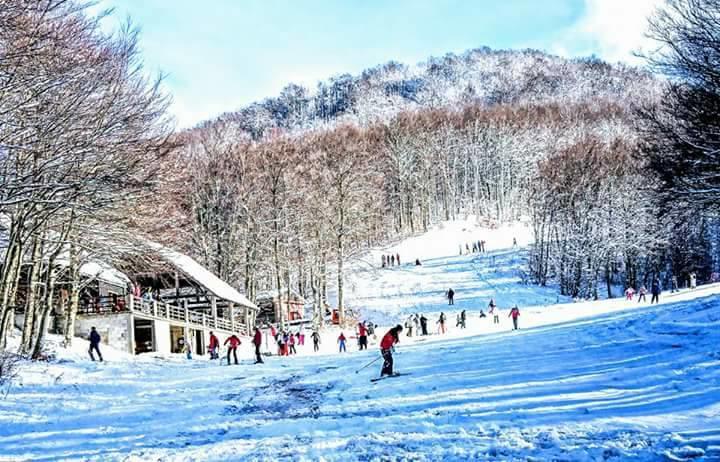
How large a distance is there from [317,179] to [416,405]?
39990 mm

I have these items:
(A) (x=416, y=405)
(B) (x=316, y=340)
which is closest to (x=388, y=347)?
(A) (x=416, y=405)

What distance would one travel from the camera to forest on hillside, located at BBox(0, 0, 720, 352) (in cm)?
1251

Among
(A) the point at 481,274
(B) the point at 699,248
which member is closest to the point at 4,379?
(A) the point at 481,274

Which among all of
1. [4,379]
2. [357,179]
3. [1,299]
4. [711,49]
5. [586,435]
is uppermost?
[357,179]

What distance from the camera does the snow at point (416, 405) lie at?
9.40 metres

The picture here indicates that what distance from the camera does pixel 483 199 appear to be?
89.1m

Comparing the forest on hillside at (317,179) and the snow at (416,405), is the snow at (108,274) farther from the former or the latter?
the snow at (416,405)

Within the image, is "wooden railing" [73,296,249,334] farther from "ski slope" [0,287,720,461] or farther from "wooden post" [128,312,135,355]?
"ski slope" [0,287,720,461]

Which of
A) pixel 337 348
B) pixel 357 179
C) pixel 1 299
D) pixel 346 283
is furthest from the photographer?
pixel 346 283

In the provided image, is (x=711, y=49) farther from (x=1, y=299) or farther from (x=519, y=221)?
(x=519, y=221)

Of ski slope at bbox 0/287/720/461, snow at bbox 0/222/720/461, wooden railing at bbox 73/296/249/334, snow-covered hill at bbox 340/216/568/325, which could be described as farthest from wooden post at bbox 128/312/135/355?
snow-covered hill at bbox 340/216/568/325

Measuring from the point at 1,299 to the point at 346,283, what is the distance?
38517mm

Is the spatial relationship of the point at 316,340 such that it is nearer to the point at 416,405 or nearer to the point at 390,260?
the point at 416,405

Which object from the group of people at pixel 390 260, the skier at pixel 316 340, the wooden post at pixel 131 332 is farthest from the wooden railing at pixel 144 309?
the group of people at pixel 390 260
